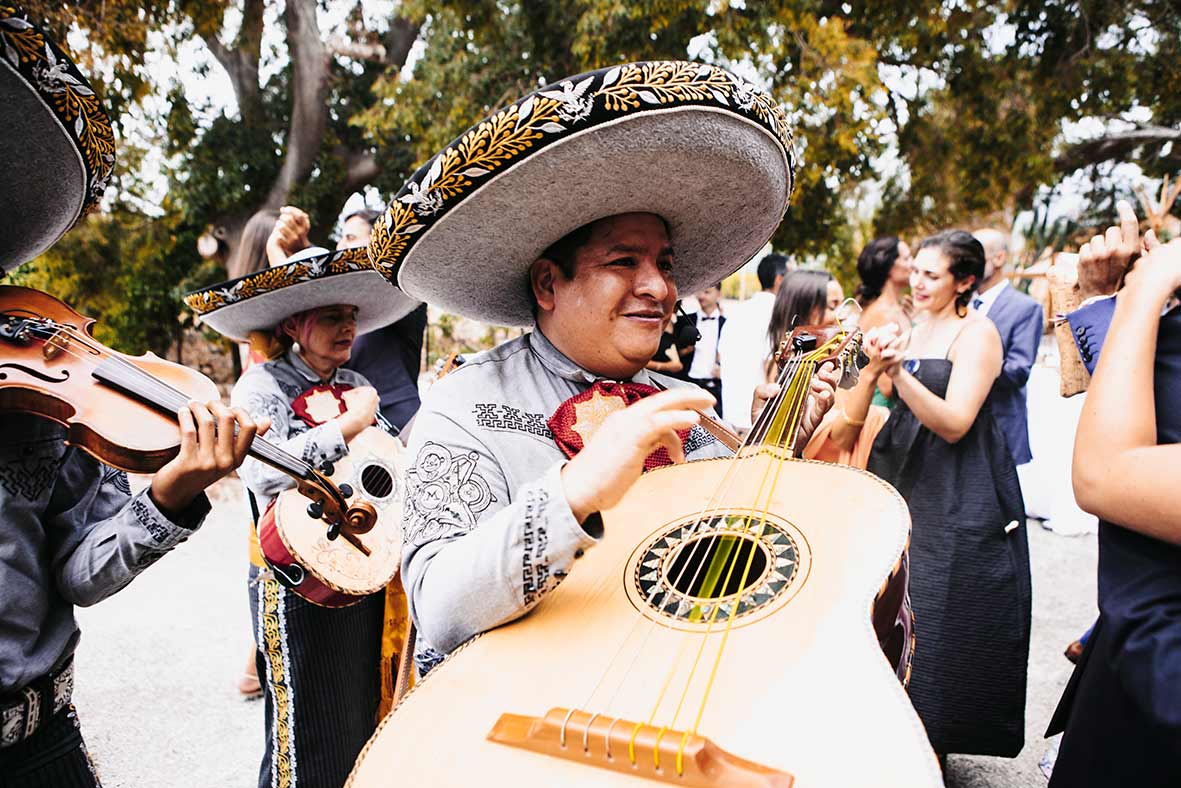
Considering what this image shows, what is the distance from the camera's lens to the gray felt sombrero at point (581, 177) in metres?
1.31

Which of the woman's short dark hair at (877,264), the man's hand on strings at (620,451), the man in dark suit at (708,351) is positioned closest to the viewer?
the man's hand on strings at (620,451)

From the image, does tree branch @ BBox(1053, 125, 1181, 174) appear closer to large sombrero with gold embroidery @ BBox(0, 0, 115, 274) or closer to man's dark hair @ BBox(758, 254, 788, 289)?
man's dark hair @ BBox(758, 254, 788, 289)

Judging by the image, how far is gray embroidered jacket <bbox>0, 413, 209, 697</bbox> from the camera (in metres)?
1.53

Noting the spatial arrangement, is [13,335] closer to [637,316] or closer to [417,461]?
[417,461]

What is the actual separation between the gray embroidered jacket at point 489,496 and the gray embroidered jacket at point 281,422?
1.08 metres

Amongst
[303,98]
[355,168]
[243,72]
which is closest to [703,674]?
[303,98]

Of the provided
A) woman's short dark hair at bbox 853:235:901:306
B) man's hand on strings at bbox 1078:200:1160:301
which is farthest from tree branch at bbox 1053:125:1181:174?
man's hand on strings at bbox 1078:200:1160:301

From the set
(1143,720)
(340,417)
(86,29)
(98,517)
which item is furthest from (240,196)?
(1143,720)

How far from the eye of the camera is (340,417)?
9.23 ft

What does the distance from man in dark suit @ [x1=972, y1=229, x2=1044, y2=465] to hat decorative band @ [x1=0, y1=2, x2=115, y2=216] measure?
11.4 feet

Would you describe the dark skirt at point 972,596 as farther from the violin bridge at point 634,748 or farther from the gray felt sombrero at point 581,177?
the violin bridge at point 634,748

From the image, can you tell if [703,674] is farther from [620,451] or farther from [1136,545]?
[1136,545]

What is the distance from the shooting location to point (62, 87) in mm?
1358

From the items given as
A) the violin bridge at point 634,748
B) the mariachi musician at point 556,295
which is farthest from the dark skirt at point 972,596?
the violin bridge at point 634,748
